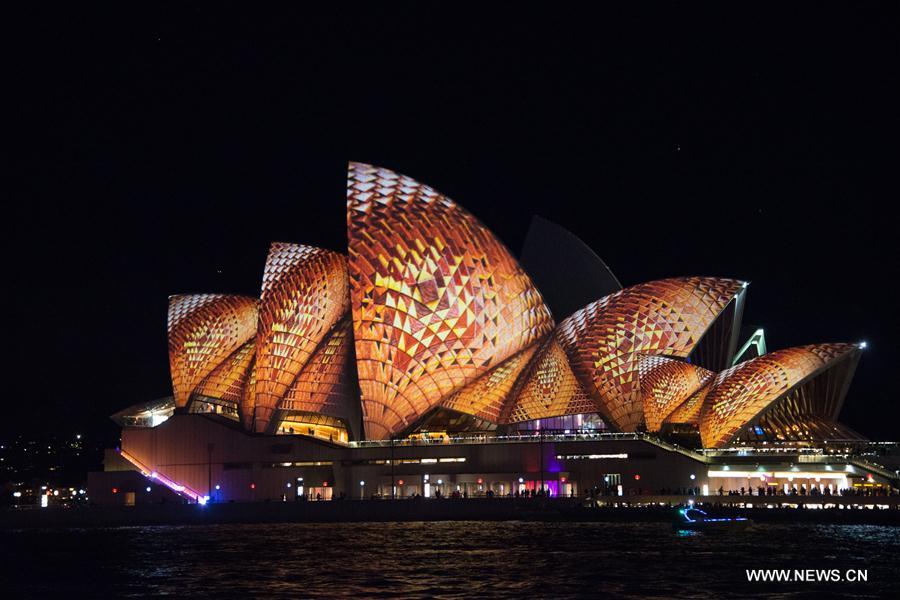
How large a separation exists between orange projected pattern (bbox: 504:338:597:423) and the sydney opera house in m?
0.09

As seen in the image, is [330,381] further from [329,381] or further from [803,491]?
[803,491]

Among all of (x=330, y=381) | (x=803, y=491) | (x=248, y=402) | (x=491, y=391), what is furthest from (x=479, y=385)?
(x=803, y=491)

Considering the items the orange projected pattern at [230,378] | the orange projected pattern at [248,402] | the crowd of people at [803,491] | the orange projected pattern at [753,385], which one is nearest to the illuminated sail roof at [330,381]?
the orange projected pattern at [248,402]

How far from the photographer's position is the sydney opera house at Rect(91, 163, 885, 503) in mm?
68000

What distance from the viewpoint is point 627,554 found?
136 feet

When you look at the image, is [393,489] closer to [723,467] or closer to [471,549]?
[723,467]

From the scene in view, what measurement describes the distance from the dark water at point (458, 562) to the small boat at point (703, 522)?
2.29 feet

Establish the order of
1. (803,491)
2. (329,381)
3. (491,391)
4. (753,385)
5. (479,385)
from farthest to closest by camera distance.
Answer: (329,381), (491,391), (479,385), (803,491), (753,385)

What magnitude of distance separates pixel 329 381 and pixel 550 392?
1508cm

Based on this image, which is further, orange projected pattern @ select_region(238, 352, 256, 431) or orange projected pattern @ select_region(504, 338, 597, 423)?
orange projected pattern @ select_region(238, 352, 256, 431)

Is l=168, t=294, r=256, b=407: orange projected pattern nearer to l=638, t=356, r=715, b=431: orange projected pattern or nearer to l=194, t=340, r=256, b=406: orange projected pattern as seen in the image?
l=194, t=340, r=256, b=406: orange projected pattern

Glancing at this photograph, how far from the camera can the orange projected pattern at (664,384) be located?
6894 cm

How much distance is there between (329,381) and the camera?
248 ft

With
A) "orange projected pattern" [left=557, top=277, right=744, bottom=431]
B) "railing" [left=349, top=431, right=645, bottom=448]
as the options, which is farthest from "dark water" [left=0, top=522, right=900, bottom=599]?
"orange projected pattern" [left=557, top=277, right=744, bottom=431]
